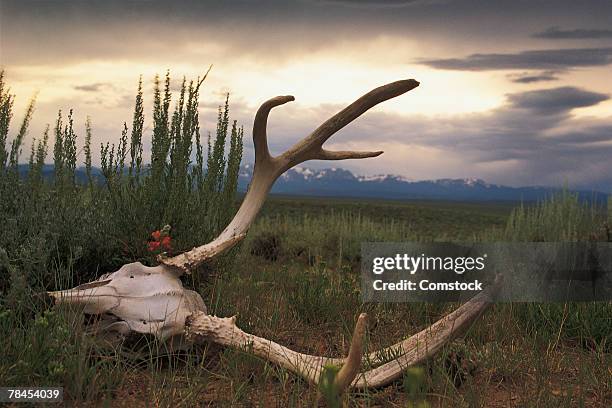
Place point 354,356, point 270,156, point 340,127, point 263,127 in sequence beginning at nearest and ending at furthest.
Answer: point 354,356
point 340,127
point 263,127
point 270,156

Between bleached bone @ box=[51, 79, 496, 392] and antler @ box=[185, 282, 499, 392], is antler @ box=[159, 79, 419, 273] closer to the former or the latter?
bleached bone @ box=[51, 79, 496, 392]

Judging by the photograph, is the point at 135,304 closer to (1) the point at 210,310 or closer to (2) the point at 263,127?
(1) the point at 210,310

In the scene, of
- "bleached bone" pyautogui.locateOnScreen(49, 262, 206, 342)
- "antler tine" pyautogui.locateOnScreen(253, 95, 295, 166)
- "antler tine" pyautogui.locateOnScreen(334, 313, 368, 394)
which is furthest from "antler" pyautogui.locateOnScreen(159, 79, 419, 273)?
"antler tine" pyautogui.locateOnScreen(334, 313, 368, 394)

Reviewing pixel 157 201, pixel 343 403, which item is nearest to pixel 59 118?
pixel 157 201

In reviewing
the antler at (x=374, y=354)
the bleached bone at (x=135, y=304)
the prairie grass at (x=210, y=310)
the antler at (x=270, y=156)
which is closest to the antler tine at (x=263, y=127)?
the antler at (x=270, y=156)

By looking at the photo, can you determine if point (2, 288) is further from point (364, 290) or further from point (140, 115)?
point (364, 290)

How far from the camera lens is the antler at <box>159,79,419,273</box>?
4.64m

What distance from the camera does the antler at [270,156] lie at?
4.64 m

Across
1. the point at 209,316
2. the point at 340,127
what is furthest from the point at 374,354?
the point at 340,127

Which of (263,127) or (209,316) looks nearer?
(209,316)

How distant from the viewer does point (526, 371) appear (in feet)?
14.0

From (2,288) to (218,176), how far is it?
229 cm

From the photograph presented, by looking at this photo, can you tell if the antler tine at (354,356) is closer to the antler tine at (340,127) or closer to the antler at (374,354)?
the antler at (374,354)

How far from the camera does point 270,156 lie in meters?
5.29
